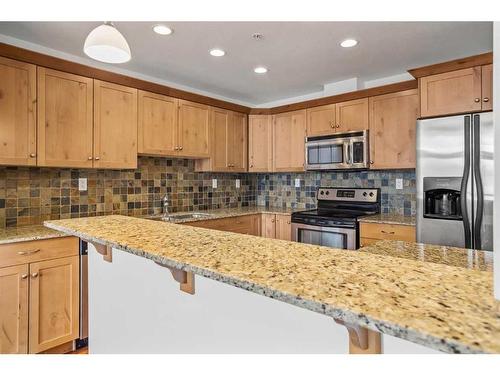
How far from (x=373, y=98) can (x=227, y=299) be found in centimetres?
301

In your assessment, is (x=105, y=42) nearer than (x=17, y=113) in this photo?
Yes

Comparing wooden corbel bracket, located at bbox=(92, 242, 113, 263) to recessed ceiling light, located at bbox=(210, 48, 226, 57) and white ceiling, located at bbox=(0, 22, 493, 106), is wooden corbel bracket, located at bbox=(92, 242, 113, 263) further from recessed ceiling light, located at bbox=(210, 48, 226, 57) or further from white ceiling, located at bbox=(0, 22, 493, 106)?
recessed ceiling light, located at bbox=(210, 48, 226, 57)

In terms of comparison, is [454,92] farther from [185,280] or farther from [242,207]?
[242,207]

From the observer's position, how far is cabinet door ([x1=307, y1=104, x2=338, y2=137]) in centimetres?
369

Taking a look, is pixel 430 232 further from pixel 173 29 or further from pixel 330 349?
pixel 173 29

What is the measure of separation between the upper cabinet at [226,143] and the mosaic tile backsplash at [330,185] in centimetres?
64

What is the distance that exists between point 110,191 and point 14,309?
1308 mm

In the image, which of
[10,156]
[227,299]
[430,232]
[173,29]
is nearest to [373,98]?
[430,232]

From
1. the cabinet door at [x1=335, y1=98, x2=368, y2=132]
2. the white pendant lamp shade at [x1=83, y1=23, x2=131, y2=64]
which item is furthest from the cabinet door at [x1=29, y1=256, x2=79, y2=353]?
the cabinet door at [x1=335, y1=98, x2=368, y2=132]

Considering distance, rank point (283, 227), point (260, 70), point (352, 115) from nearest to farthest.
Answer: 1. point (260, 70)
2. point (352, 115)
3. point (283, 227)

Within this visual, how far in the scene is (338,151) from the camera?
11.7 ft

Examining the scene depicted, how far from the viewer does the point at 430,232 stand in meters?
2.61

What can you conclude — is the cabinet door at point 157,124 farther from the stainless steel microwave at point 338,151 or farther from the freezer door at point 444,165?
the freezer door at point 444,165

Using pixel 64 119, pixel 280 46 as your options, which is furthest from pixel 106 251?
pixel 280 46
